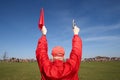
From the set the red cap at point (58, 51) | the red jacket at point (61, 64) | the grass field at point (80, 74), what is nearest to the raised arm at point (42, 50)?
the red jacket at point (61, 64)

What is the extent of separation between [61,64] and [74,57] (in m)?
0.29

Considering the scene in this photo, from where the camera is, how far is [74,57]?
3.87 meters

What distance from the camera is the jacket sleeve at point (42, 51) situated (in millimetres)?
3898

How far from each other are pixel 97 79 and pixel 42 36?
1868 centimetres

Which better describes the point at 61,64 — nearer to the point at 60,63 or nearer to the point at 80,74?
the point at 60,63

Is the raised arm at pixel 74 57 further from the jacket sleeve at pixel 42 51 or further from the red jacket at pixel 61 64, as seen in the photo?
the jacket sleeve at pixel 42 51

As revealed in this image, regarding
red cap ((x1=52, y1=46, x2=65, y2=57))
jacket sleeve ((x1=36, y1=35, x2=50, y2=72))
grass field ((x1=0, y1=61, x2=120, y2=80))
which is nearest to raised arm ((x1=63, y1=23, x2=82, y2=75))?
red cap ((x1=52, y1=46, x2=65, y2=57))

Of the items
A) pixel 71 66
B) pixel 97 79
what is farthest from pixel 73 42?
pixel 97 79

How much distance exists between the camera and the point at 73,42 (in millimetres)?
3963

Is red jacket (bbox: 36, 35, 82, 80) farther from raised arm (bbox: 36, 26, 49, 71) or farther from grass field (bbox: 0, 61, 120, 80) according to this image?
grass field (bbox: 0, 61, 120, 80)

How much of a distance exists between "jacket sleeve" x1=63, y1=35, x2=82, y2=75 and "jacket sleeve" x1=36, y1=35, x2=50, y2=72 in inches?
14.9

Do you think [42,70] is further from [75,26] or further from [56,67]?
[75,26]

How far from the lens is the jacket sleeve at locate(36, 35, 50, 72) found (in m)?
3.90

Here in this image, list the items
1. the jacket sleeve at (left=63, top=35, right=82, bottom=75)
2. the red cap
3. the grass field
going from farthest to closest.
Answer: the grass field
the red cap
the jacket sleeve at (left=63, top=35, right=82, bottom=75)
